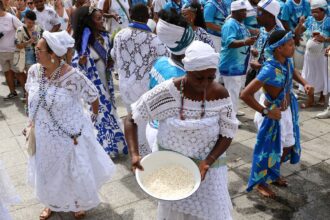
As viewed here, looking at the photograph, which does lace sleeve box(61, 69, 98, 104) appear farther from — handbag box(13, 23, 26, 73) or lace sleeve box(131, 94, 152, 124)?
handbag box(13, 23, 26, 73)

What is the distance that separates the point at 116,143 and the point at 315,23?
12.9 feet

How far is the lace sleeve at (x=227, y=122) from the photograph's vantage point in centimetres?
279

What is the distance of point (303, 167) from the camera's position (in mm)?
5117

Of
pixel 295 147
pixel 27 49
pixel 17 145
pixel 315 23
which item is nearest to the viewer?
pixel 295 147

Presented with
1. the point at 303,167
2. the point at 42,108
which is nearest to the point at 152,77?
the point at 42,108

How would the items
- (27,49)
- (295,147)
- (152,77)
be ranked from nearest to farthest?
1. (152,77)
2. (295,147)
3. (27,49)

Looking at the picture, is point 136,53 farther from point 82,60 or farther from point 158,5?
point 158,5

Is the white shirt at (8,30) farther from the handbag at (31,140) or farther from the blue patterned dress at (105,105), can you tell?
the handbag at (31,140)

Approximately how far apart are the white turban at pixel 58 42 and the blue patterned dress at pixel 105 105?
49.6 inches

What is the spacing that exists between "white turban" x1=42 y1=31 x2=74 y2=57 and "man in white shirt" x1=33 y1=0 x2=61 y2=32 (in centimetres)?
441

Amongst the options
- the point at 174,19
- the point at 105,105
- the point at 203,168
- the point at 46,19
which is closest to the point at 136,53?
the point at 105,105

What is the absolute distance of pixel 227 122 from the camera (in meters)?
2.79

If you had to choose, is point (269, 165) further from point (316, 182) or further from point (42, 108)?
point (42, 108)

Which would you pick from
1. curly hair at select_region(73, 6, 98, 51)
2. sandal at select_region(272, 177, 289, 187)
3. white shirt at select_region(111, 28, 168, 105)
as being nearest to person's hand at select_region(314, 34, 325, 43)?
sandal at select_region(272, 177, 289, 187)
